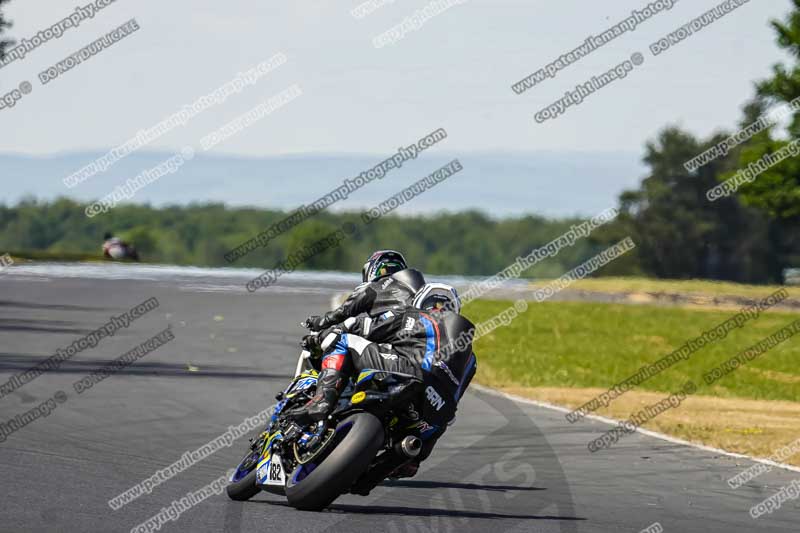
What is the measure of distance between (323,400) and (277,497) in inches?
42.2

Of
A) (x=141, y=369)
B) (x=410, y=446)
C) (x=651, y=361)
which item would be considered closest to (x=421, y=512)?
(x=410, y=446)

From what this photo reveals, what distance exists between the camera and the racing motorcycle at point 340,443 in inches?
339

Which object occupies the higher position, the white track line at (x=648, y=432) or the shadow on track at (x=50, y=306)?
the shadow on track at (x=50, y=306)

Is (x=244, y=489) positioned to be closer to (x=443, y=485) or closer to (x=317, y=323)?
(x=317, y=323)

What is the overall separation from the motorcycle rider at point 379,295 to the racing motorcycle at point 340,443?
1.35ft

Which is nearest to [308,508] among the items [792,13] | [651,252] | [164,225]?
[792,13]

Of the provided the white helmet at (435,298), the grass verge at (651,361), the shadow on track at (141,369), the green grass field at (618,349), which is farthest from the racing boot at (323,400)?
the green grass field at (618,349)

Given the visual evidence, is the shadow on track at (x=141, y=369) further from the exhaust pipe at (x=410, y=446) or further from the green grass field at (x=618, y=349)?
the exhaust pipe at (x=410, y=446)

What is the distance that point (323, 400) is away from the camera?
9000 millimetres

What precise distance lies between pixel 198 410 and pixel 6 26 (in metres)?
39.6

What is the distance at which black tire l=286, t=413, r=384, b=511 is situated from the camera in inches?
336

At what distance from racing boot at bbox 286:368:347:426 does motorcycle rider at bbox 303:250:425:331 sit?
50cm

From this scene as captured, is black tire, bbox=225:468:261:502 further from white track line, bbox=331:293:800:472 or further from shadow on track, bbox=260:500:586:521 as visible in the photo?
white track line, bbox=331:293:800:472

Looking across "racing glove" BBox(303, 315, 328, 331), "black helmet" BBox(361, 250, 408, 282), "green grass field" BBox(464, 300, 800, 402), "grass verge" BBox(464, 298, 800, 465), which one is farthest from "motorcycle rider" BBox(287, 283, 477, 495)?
"green grass field" BBox(464, 300, 800, 402)
